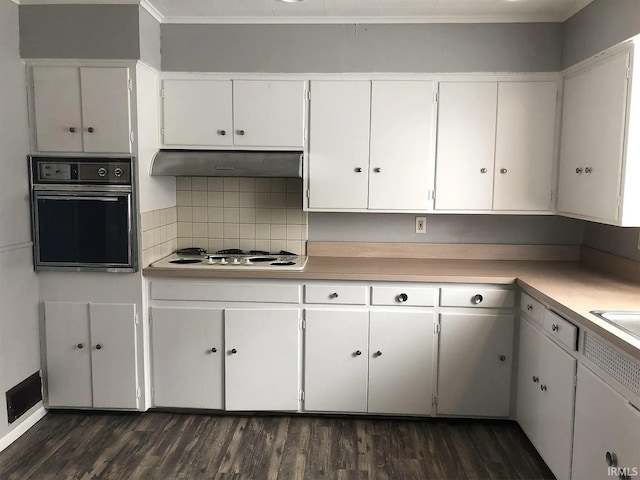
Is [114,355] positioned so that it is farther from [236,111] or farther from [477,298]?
[477,298]

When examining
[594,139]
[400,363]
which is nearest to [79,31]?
[400,363]

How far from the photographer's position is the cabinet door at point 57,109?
2684 millimetres

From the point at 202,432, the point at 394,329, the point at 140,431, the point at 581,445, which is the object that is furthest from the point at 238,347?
the point at 581,445

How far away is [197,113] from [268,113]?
17.4 inches

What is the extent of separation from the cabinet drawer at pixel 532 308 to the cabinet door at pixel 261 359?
1.26 metres

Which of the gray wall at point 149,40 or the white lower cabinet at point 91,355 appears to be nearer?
the gray wall at point 149,40

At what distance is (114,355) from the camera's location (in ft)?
9.29

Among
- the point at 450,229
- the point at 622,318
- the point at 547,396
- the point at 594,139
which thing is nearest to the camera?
the point at 622,318

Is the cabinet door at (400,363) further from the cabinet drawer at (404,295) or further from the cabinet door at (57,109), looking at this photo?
the cabinet door at (57,109)

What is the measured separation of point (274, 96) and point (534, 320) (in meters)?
1.95

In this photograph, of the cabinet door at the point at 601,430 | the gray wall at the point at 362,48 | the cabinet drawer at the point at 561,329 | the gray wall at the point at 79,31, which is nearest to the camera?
the cabinet door at the point at 601,430

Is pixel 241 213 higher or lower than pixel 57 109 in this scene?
lower

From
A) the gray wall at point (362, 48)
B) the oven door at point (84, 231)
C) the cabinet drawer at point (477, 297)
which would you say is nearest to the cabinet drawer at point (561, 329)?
the cabinet drawer at point (477, 297)

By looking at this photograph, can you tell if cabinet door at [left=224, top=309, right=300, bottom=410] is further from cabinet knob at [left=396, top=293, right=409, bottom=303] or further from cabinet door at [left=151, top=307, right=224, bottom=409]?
cabinet knob at [left=396, top=293, right=409, bottom=303]
